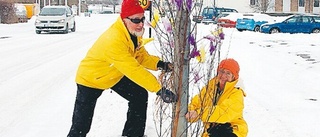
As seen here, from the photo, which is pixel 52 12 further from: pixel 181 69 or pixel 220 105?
pixel 181 69

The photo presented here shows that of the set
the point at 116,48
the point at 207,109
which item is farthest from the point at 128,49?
the point at 207,109

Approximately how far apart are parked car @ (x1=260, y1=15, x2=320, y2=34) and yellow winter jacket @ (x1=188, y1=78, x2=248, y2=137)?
27.1m

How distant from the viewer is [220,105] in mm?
3711

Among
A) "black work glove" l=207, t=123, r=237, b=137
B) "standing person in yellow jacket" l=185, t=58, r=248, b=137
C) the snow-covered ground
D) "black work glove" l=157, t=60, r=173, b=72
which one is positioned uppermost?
"black work glove" l=157, t=60, r=173, b=72

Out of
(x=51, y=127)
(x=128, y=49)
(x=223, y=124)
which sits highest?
(x=128, y=49)

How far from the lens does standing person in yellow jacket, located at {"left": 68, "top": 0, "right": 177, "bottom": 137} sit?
3679 millimetres

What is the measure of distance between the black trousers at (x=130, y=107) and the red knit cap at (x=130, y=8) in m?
0.88

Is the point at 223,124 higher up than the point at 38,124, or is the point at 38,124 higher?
the point at 223,124

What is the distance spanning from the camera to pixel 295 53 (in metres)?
16.2

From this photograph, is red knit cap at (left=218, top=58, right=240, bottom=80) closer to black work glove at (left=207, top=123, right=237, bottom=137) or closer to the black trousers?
black work glove at (left=207, top=123, right=237, bottom=137)

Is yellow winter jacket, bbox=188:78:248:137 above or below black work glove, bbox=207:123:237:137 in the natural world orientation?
above

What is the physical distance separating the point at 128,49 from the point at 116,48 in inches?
5.8

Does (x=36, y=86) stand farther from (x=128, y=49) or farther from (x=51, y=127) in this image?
(x=128, y=49)

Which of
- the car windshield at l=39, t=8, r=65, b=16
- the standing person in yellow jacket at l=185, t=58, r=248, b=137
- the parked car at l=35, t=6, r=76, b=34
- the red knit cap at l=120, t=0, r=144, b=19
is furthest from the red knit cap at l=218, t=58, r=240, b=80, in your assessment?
the car windshield at l=39, t=8, r=65, b=16
